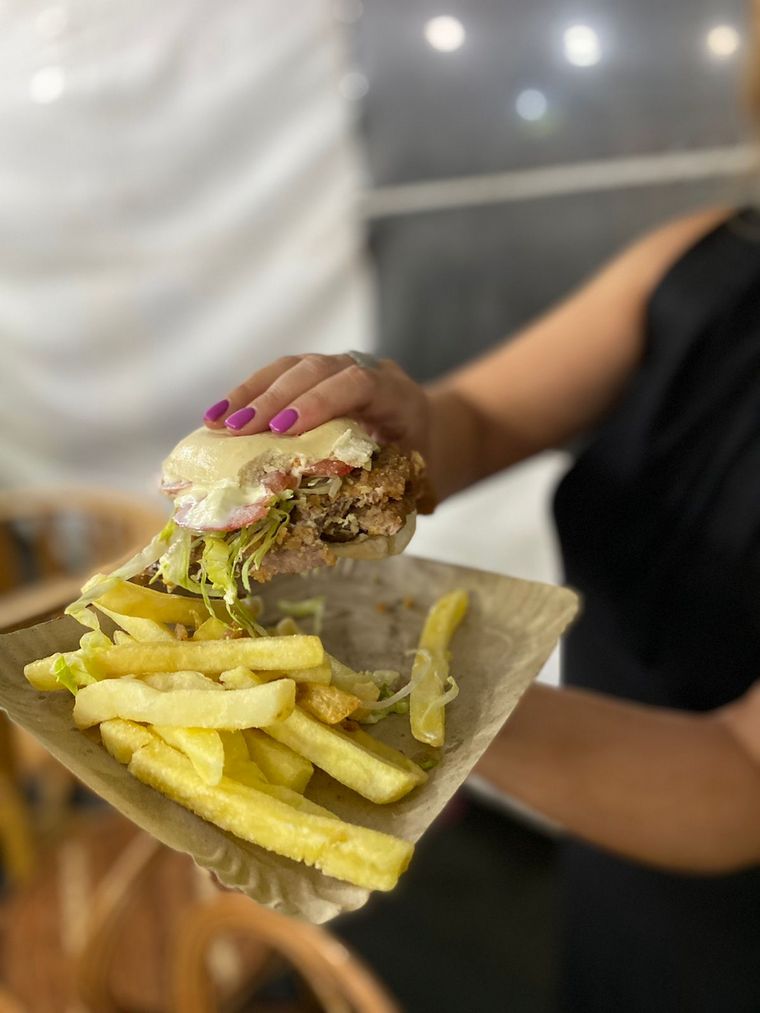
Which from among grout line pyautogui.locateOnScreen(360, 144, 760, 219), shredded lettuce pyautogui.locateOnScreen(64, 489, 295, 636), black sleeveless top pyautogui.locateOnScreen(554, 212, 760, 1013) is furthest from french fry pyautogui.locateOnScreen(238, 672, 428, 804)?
grout line pyautogui.locateOnScreen(360, 144, 760, 219)

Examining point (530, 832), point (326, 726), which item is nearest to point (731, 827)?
point (326, 726)

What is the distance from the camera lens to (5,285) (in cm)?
321

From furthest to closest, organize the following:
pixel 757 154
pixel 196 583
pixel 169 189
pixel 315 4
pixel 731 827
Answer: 1. pixel 169 189
2. pixel 315 4
3. pixel 757 154
4. pixel 731 827
5. pixel 196 583

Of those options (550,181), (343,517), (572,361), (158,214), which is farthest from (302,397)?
A: (158,214)

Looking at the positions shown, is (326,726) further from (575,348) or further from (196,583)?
(575,348)

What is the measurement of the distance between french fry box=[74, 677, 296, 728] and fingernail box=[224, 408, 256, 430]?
24 centimetres

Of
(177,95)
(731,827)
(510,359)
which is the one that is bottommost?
(731,827)

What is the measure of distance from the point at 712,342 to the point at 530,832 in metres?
2.29

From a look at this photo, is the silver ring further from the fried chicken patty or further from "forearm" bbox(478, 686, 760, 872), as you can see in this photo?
"forearm" bbox(478, 686, 760, 872)

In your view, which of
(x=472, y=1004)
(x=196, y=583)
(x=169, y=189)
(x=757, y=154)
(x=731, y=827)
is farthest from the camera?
(x=169, y=189)

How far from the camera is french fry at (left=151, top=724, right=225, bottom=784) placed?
75cm

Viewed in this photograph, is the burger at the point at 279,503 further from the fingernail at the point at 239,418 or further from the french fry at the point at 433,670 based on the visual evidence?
the french fry at the point at 433,670

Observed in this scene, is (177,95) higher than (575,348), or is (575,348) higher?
(177,95)

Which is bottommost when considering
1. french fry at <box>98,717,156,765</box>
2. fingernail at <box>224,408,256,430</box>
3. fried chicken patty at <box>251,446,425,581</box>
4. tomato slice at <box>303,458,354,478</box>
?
french fry at <box>98,717,156,765</box>
